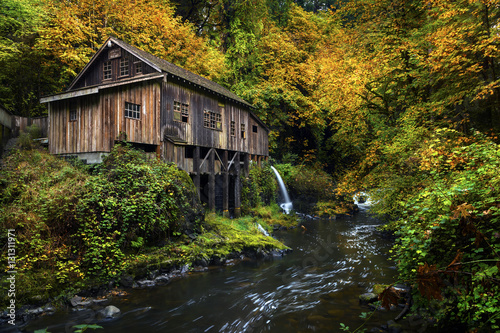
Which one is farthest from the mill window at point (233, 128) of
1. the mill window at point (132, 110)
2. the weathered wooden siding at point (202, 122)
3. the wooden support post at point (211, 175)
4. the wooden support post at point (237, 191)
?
the mill window at point (132, 110)

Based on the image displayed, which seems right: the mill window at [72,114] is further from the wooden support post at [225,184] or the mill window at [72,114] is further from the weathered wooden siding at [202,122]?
the wooden support post at [225,184]

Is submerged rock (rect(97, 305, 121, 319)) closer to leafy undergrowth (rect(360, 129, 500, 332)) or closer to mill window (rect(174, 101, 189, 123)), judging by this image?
leafy undergrowth (rect(360, 129, 500, 332))

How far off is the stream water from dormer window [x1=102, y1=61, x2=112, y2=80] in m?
12.1

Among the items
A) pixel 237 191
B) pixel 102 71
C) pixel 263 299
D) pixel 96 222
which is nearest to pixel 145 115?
pixel 102 71

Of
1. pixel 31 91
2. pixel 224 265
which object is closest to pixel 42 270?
pixel 224 265

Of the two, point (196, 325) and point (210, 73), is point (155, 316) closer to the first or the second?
point (196, 325)

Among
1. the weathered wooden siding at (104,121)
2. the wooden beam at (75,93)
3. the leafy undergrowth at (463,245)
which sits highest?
the wooden beam at (75,93)

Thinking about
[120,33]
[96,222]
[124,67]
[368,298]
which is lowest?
[368,298]

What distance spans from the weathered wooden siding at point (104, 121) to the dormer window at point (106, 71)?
2.81 metres

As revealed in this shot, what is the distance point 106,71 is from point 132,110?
4.19 m

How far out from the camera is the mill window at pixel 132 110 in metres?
13.6

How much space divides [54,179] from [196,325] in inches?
296

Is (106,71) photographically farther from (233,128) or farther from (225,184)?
(225,184)

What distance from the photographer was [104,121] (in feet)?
42.7
